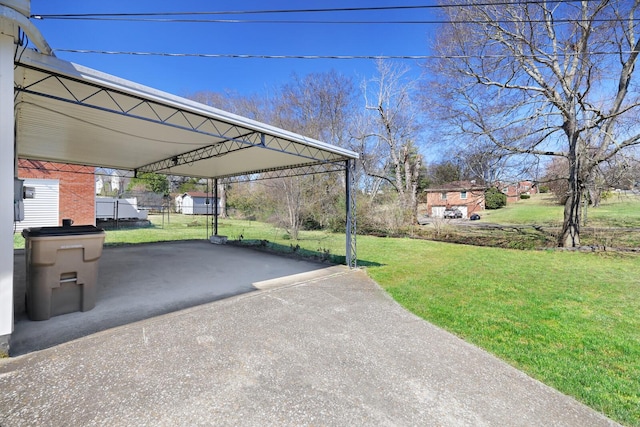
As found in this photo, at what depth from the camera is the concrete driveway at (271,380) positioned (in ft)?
6.63

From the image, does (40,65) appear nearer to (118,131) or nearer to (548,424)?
(118,131)

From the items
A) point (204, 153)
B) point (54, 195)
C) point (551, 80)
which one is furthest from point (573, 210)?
point (54, 195)

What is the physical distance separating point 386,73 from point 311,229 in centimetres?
1133

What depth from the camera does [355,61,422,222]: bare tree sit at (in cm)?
1873

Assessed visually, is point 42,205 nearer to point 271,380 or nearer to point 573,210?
point 271,380

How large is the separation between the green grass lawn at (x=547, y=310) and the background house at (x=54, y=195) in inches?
526

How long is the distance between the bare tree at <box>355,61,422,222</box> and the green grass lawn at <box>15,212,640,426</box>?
421 inches

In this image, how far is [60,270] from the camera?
340cm

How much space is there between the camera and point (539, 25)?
9750 mm

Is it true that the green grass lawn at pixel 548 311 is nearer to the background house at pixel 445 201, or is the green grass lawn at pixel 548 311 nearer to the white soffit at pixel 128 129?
the white soffit at pixel 128 129

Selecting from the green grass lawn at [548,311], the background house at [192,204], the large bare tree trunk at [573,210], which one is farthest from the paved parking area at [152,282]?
the background house at [192,204]

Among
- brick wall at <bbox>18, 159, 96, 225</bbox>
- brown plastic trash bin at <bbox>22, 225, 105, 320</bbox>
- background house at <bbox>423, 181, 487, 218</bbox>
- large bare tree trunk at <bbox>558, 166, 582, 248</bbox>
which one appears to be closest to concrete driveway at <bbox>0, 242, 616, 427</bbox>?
brown plastic trash bin at <bbox>22, 225, 105, 320</bbox>

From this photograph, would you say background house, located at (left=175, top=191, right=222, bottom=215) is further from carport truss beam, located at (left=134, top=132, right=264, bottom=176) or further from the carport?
the carport

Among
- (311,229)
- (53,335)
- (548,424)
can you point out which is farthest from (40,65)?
(311,229)
